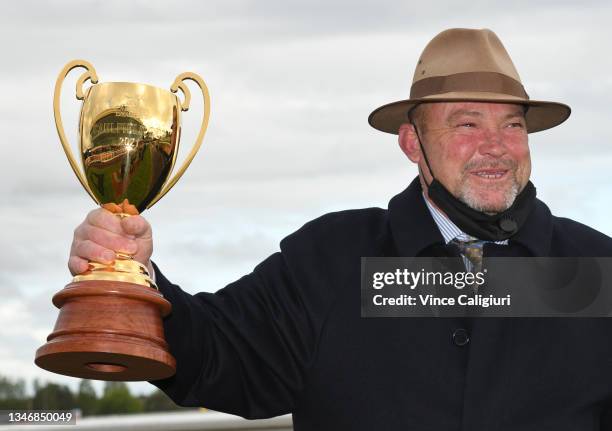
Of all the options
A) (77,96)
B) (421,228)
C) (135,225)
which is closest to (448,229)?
(421,228)

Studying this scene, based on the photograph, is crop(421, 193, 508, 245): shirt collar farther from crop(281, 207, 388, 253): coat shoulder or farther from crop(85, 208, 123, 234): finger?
crop(85, 208, 123, 234): finger

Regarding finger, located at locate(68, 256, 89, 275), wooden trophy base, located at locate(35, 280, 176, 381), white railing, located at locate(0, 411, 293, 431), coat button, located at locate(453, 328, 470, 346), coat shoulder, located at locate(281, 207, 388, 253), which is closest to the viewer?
wooden trophy base, located at locate(35, 280, 176, 381)

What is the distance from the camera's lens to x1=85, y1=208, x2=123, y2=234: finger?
205 inches

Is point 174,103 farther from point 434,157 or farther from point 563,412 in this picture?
point 563,412

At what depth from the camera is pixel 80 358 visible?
528 cm

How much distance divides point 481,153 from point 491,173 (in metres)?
0.13

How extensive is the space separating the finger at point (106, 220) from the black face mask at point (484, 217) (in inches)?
82.6

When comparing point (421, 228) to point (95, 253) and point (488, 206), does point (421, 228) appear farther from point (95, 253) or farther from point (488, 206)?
point (95, 253)

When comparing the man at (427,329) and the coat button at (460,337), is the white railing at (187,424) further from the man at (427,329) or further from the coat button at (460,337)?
the coat button at (460,337)

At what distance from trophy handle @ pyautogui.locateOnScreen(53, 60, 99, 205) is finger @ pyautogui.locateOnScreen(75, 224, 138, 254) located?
0.24 m

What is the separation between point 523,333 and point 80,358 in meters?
2.54

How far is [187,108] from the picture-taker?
564cm

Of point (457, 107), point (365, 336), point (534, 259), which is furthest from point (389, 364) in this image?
point (457, 107)

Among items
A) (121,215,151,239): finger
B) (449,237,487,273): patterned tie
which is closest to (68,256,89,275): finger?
(121,215,151,239): finger
